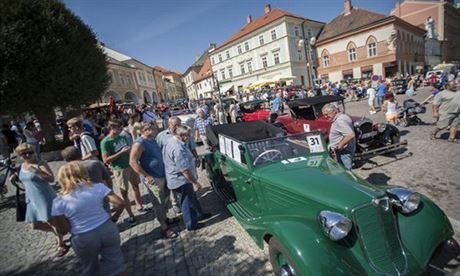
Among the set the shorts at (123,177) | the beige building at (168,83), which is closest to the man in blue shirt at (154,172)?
the shorts at (123,177)

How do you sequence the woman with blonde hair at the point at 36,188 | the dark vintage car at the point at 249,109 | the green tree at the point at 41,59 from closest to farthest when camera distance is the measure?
the woman with blonde hair at the point at 36,188
the green tree at the point at 41,59
the dark vintage car at the point at 249,109

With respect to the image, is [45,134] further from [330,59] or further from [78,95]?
[330,59]

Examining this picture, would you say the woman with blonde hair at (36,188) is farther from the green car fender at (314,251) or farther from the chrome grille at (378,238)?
the chrome grille at (378,238)

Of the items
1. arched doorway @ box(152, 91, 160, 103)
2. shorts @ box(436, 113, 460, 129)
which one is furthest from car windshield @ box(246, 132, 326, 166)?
arched doorway @ box(152, 91, 160, 103)

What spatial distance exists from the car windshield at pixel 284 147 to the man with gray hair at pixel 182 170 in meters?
1.06

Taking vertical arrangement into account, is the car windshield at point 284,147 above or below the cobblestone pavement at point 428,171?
above

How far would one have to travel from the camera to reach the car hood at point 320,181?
2516mm

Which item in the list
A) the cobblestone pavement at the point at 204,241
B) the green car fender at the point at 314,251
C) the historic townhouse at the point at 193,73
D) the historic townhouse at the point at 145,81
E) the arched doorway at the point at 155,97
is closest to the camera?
the green car fender at the point at 314,251

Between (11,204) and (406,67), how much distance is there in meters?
46.6

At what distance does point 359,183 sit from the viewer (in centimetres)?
283

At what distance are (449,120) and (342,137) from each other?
404 centimetres

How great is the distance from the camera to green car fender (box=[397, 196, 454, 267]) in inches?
96.0

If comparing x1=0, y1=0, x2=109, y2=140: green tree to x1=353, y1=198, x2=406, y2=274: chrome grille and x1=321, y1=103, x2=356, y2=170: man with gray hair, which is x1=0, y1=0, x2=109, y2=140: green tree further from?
x1=353, y1=198, x2=406, y2=274: chrome grille

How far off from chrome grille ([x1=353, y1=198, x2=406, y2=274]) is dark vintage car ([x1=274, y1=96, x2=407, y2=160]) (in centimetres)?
363
